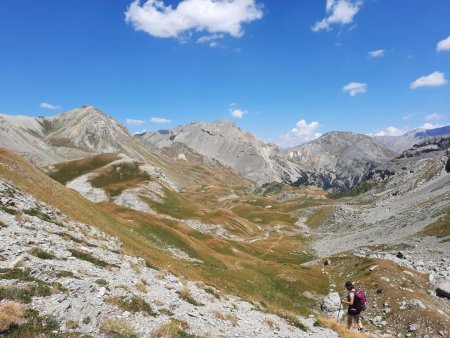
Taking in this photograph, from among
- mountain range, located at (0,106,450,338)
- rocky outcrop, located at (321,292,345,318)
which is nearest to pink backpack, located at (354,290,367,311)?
mountain range, located at (0,106,450,338)

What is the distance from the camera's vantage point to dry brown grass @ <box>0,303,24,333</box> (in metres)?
15.3

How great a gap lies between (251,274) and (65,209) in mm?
32015

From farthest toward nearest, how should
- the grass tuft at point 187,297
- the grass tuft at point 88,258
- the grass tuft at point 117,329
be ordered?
the grass tuft at point 88,258, the grass tuft at point 187,297, the grass tuft at point 117,329

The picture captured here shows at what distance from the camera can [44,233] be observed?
99.7 ft

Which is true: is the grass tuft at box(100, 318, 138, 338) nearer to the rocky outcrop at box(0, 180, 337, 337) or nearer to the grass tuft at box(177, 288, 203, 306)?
the rocky outcrop at box(0, 180, 337, 337)

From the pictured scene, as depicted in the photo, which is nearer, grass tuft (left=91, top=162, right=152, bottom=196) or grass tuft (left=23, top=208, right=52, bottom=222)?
grass tuft (left=23, top=208, right=52, bottom=222)

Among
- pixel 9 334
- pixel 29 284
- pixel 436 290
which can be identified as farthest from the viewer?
pixel 436 290

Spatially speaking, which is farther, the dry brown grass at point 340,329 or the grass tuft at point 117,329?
the dry brown grass at point 340,329

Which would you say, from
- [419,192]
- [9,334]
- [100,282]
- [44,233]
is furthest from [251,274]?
[419,192]

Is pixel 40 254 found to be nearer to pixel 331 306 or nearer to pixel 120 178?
pixel 331 306

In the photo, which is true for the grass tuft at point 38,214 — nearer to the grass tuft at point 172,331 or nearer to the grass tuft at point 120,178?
the grass tuft at point 172,331

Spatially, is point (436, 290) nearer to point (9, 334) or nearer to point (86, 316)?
point (86, 316)

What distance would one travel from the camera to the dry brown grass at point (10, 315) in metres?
15.3

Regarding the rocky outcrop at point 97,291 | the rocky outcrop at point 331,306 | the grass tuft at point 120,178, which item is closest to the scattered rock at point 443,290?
the rocky outcrop at point 331,306
